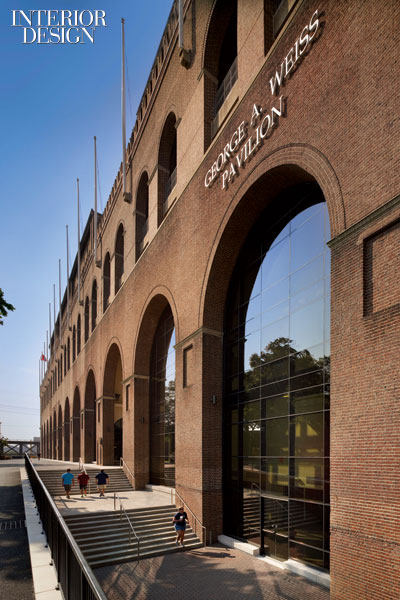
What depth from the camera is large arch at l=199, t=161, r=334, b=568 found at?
11.1 metres

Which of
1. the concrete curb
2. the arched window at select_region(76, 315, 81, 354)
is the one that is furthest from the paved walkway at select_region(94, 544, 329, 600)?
the arched window at select_region(76, 315, 81, 354)

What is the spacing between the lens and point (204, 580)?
10.8 metres

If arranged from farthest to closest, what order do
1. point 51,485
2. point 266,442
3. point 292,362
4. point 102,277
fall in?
point 102,277, point 51,485, point 266,442, point 292,362

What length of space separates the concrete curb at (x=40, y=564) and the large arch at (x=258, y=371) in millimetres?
5437

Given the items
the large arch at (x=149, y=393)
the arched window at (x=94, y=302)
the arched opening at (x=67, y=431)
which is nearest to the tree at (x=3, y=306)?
the large arch at (x=149, y=393)

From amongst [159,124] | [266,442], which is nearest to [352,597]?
[266,442]

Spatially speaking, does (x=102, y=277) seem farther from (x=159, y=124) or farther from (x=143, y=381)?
(x=159, y=124)

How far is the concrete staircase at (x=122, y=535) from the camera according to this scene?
1284cm

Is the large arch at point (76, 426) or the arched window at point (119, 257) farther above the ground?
the arched window at point (119, 257)

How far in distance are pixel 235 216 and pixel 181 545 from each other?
10426mm

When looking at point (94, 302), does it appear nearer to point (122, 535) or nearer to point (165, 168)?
point (165, 168)

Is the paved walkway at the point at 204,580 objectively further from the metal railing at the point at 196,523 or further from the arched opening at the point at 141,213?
the arched opening at the point at 141,213

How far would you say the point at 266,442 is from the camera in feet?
43.2

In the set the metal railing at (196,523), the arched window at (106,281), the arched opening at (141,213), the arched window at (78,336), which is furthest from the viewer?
the arched window at (78,336)
